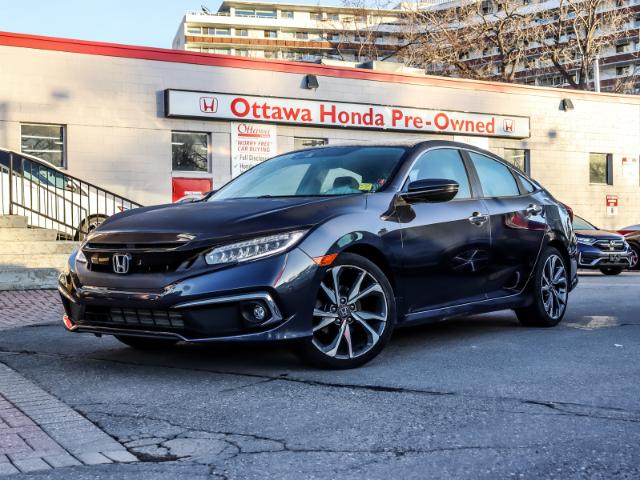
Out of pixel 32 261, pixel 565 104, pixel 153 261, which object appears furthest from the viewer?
pixel 565 104

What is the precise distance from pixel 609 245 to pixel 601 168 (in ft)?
44.4

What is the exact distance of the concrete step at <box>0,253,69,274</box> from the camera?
11.9m

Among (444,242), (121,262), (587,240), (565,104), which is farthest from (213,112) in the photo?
(121,262)

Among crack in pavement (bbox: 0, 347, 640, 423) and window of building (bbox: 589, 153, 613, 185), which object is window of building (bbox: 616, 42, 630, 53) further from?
crack in pavement (bbox: 0, 347, 640, 423)

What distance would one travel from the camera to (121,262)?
5.38 metres

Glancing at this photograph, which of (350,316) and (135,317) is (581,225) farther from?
(135,317)

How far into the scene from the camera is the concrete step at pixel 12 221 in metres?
12.9

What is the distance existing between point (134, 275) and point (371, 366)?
1.60m

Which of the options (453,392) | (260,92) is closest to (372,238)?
(453,392)

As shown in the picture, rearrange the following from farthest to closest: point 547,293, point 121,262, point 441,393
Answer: point 547,293 < point 121,262 < point 441,393

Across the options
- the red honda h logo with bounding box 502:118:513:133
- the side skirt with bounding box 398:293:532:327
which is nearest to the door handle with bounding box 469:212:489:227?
the side skirt with bounding box 398:293:532:327

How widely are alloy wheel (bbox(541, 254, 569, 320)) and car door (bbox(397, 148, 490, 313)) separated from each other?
103cm

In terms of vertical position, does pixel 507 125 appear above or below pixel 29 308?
above

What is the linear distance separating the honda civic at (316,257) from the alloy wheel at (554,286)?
44 cm
